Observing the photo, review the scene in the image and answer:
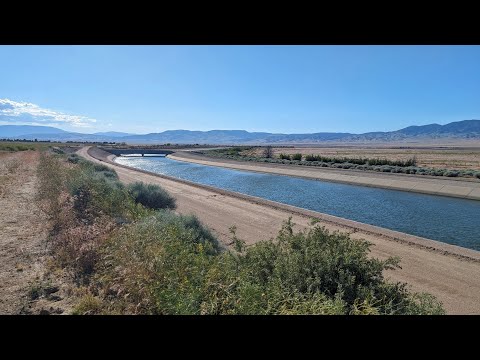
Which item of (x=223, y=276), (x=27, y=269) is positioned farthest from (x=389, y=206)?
(x=27, y=269)

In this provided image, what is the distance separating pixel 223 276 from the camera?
16.8ft

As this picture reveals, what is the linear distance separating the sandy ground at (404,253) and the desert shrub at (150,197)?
1.20 m

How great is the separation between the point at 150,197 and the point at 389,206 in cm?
1567

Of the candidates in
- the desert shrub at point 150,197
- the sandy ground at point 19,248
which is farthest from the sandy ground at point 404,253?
the sandy ground at point 19,248

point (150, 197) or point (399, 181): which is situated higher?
point (150, 197)

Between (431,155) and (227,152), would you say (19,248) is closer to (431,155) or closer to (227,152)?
(431,155)

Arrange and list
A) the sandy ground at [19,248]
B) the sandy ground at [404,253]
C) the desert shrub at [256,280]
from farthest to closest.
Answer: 1. the sandy ground at [404,253]
2. the sandy ground at [19,248]
3. the desert shrub at [256,280]

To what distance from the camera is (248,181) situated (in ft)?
122

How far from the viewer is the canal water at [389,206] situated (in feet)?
53.9

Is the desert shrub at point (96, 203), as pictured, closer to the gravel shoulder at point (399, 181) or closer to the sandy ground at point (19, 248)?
the sandy ground at point (19, 248)

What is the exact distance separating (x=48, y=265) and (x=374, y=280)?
630cm
